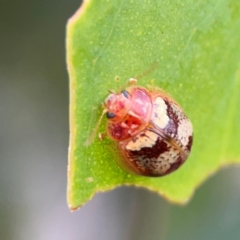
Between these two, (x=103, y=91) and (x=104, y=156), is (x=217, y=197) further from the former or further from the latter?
(x=103, y=91)

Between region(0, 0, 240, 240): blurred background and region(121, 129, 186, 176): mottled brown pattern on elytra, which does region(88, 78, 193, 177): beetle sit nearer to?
region(121, 129, 186, 176): mottled brown pattern on elytra

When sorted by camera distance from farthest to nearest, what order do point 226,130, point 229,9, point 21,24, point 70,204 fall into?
point 21,24 < point 226,130 < point 229,9 < point 70,204

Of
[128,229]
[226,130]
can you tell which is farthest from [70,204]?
[128,229]

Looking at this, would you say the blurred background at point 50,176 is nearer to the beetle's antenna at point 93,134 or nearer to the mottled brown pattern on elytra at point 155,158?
the mottled brown pattern on elytra at point 155,158

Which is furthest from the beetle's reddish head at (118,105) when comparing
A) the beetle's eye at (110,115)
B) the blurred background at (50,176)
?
the blurred background at (50,176)

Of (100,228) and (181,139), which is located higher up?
(181,139)

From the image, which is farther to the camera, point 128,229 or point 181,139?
point 128,229
